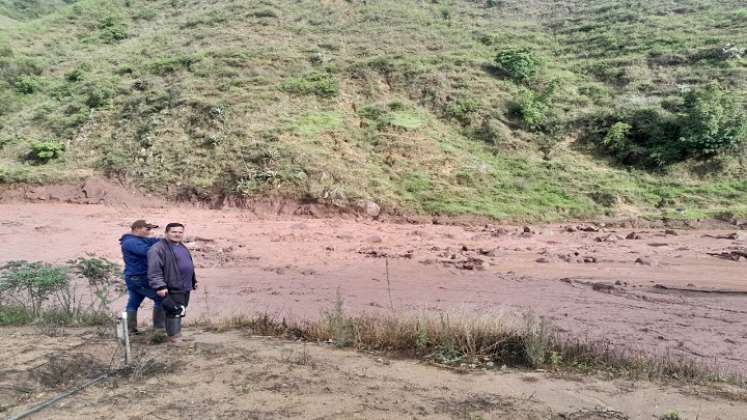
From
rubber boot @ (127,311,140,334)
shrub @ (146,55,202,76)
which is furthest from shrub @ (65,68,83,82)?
rubber boot @ (127,311,140,334)

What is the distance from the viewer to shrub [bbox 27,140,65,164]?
17703 mm

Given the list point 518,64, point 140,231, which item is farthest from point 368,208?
point 518,64

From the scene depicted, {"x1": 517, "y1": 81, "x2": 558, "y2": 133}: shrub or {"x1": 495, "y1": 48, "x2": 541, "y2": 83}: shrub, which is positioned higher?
{"x1": 495, "y1": 48, "x2": 541, "y2": 83}: shrub

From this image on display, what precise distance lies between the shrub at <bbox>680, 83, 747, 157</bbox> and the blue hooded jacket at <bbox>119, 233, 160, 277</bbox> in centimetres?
1765

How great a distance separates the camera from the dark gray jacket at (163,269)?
5.17 meters

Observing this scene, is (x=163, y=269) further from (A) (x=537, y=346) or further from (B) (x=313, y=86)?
(B) (x=313, y=86)

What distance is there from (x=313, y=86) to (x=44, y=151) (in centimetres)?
1059

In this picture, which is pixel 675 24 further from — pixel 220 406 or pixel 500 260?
pixel 220 406

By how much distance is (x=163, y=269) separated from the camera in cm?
527

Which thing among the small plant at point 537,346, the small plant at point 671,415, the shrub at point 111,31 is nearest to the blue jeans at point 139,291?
the small plant at point 537,346

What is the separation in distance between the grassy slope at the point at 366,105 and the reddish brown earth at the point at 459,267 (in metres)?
1.90

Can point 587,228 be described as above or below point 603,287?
above

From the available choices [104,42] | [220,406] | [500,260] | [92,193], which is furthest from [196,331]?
[104,42]

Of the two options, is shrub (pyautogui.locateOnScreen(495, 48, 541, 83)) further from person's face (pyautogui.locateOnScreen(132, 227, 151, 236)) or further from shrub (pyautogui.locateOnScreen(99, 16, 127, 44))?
shrub (pyautogui.locateOnScreen(99, 16, 127, 44))
